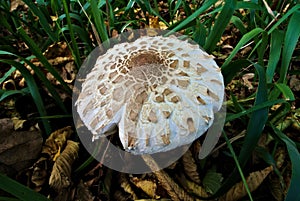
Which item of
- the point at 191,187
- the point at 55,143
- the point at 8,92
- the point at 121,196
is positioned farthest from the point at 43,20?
the point at 191,187

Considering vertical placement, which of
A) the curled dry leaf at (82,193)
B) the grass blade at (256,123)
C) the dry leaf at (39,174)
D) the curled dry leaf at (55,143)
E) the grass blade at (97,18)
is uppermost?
the grass blade at (97,18)

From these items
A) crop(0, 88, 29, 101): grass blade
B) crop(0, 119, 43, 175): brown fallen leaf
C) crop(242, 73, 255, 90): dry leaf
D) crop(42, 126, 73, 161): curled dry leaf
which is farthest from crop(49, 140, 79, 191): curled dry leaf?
crop(242, 73, 255, 90): dry leaf

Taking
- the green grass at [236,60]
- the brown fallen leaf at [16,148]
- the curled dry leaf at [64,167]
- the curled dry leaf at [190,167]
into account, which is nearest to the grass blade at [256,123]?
the green grass at [236,60]

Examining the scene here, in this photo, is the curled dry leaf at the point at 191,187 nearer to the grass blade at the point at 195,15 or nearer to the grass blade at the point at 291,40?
the grass blade at the point at 291,40

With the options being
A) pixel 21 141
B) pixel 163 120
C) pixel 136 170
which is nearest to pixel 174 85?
pixel 163 120

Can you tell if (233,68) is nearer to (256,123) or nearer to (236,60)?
(236,60)

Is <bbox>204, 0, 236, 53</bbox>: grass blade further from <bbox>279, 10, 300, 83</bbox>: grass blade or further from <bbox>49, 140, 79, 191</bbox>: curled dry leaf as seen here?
<bbox>49, 140, 79, 191</bbox>: curled dry leaf
